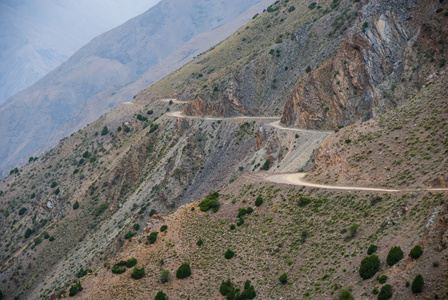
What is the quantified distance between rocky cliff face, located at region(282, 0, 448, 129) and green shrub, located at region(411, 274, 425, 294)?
3691 cm

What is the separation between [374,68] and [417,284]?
149 feet

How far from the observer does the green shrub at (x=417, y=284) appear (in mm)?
21969

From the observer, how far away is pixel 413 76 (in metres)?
53.9

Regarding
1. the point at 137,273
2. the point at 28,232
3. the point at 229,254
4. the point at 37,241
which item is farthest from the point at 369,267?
the point at 28,232

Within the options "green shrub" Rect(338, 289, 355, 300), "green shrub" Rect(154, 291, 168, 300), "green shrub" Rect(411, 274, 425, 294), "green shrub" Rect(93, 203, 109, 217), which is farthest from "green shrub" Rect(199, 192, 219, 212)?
"green shrub" Rect(93, 203, 109, 217)

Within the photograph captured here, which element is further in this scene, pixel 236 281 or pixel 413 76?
pixel 413 76

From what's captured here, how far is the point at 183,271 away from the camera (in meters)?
39.8

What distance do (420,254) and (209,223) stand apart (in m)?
26.6

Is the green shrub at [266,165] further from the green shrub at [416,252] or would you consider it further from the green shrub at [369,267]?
the green shrub at [416,252]

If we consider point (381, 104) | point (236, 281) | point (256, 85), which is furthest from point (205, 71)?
point (236, 281)

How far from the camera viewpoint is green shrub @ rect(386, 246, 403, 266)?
25297mm

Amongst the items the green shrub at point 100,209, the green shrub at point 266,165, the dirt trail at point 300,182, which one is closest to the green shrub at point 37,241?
the green shrub at point 100,209

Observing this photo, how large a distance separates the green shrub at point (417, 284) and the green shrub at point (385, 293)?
4.60ft

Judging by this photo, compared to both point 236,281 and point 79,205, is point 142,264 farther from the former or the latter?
point 79,205
